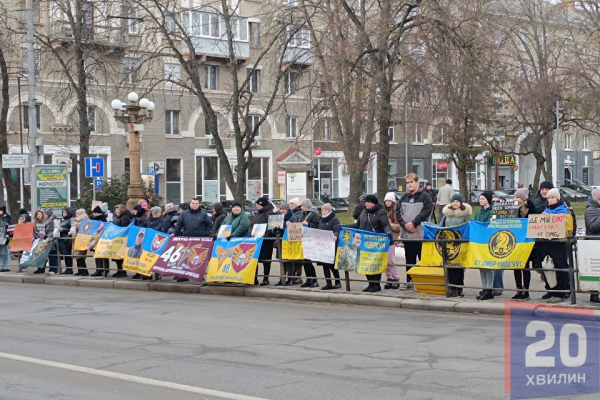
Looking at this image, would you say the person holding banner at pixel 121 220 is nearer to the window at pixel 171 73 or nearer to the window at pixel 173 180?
the window at pixel 171 73

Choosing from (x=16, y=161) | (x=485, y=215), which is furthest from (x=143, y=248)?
(x=16, y=161)

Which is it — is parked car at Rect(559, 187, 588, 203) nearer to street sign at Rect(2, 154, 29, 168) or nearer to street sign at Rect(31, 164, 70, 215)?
street sign at Rect(31, 164, 70, 215)

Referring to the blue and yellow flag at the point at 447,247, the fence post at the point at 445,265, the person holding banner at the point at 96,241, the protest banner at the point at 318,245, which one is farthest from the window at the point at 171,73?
the fence post at the point at 445,265

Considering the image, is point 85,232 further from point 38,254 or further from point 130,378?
point 130,378

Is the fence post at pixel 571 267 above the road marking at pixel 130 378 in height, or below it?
above

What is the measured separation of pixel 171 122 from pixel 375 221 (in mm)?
38595

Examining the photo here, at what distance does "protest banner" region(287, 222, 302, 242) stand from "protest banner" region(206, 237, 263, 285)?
0.65 meters

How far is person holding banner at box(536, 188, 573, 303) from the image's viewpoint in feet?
41.3

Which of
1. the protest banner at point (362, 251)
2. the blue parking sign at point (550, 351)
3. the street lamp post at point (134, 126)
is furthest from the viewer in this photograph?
the street lamp post at point (134, 126)

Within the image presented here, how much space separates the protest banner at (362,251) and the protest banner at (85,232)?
24.0ft

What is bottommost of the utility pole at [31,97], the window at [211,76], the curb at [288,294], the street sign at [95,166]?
the curb at [288,294]

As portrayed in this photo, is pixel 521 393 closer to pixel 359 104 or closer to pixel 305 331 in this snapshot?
pixel 305 331

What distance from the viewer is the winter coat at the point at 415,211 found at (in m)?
14.7

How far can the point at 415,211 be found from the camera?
1486 cm
